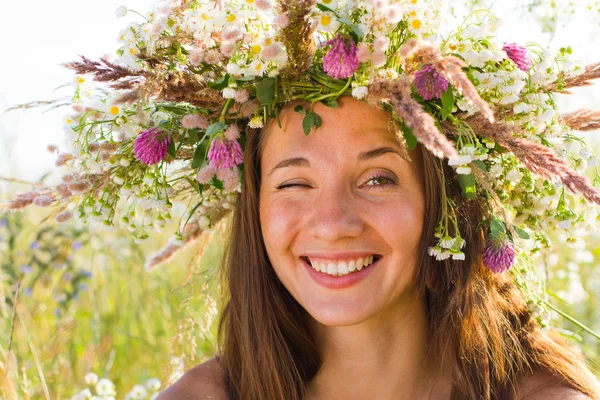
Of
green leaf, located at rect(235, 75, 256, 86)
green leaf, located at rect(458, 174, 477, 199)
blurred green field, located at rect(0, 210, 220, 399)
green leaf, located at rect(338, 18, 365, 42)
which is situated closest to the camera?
green leaf, located at rect(338, 18, 365, 42)

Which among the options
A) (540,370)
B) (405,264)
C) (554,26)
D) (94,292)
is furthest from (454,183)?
(94,292)

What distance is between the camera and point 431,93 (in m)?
1.97

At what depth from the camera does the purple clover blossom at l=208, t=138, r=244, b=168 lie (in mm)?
2150

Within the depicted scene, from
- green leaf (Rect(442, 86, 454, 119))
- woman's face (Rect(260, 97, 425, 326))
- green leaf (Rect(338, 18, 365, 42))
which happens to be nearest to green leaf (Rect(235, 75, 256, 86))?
woman's face (Rect(260, 97, 425, 326))

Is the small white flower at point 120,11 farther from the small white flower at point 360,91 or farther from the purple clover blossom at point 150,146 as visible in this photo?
the small white flower at point 360,91

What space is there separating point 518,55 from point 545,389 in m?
1.11

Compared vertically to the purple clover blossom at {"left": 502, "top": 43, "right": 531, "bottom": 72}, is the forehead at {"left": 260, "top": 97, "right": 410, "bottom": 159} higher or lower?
lower

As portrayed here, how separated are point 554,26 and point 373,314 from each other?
1.60 metres

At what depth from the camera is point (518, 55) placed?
2180 millimetres

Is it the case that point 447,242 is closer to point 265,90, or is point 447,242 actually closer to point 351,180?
point 351,180

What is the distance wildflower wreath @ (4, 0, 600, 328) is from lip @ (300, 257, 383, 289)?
24 centimetres

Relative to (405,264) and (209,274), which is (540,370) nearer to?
(405,264)

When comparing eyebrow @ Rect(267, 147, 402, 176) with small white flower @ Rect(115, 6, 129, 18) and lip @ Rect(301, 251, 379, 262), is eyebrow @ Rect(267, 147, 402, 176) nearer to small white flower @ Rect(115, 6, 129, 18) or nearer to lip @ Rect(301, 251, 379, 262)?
lip @ Rect(301, 251, 379, 262)

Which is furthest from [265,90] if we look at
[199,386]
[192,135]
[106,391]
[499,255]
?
[106,391]
